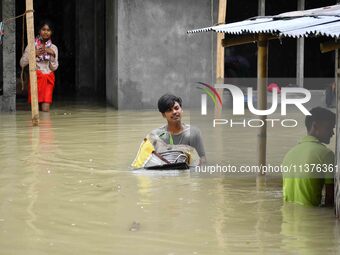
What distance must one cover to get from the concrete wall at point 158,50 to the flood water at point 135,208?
4710mm

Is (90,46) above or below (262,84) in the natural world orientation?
above

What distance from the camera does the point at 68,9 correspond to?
22.0 m

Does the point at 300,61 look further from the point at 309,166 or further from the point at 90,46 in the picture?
the point at 309,166

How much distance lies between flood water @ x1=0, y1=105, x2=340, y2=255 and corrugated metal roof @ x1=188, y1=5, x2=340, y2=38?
147cm

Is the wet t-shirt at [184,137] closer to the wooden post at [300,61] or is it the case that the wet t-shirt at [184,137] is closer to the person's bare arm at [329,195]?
the person's bare arm at [329,195]

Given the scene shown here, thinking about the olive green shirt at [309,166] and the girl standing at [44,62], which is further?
the girl standing at [44,62]

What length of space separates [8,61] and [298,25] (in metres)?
9.16

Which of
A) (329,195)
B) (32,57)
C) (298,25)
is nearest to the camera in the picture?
(298,25)

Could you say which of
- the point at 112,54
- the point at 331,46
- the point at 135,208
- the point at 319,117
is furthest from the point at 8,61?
the point at 331,46

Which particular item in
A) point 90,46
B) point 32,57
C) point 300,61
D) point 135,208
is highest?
point 90,46

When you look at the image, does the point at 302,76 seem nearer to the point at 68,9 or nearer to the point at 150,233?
the point at 68,9

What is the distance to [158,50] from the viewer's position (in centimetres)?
1568

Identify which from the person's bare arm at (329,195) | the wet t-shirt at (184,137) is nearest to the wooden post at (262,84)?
the wet t-shirt at (184,137)

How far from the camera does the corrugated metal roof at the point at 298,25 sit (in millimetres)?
6200
